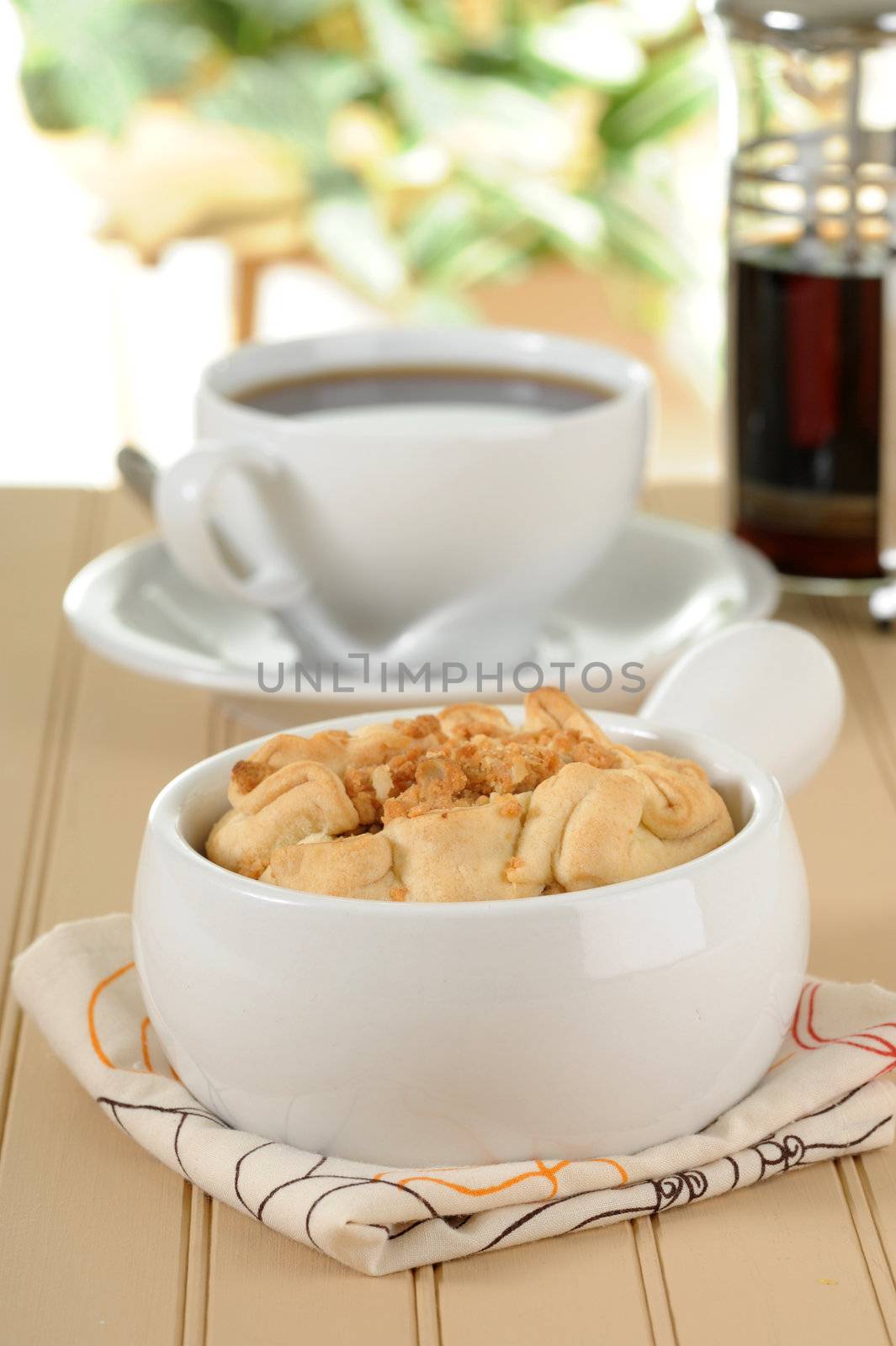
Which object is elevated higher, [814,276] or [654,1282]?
[814,276]

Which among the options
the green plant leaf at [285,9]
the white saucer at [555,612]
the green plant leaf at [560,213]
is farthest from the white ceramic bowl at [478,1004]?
the green plant leaf at [285,9]

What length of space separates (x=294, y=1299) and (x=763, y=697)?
0.33 m

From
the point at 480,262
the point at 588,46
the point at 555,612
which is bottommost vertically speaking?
the point at 480,262

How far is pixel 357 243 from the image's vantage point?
2.62 metres

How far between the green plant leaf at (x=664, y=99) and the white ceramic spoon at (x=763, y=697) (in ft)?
6.68

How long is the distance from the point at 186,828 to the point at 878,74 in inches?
26.7

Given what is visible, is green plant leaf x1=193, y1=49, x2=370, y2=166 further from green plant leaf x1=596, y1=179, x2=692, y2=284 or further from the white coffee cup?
the white coffee cup

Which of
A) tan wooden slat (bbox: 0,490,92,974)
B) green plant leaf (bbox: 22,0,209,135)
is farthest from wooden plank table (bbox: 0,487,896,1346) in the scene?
green plant leaf (bbox: 22,0,209,135)

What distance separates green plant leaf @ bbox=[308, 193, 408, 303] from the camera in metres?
2.62

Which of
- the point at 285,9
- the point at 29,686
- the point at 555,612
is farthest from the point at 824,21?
the point at 285,9

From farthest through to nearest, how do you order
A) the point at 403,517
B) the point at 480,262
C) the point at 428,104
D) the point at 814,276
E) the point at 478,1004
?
the point at 480,262
the point at 428,104
the point at 814,276
the point at 403,517
the point at 478,1004

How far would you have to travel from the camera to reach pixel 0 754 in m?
0.93

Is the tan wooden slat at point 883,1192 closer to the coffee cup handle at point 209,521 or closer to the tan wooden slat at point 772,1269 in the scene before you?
the tan wooden slat at point 772,1269

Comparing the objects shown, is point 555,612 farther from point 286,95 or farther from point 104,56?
point 104,56
